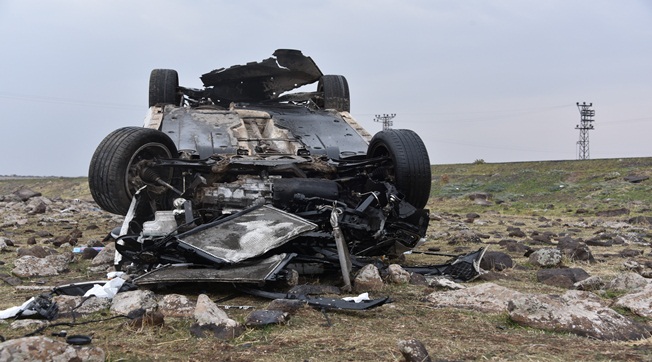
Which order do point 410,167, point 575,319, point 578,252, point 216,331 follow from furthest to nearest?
point 578,252 < point 410,167 < point 575,319 < point 216,331

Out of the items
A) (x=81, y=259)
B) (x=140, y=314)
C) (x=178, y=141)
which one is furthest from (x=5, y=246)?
(x=140, y=314)

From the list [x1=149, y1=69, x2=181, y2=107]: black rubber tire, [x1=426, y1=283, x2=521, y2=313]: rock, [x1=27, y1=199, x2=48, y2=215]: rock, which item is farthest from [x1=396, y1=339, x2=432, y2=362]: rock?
[x1=27, y1=199, x2=48, y2=215]: rock

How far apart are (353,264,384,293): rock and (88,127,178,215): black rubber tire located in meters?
2.50

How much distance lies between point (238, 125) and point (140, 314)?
4083mm

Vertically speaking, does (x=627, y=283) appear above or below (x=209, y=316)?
below

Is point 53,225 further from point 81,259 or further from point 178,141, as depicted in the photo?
point 178,141

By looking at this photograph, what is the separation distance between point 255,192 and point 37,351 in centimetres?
334

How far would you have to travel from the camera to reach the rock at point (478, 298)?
3.86 m

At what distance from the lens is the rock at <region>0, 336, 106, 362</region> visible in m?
2.32

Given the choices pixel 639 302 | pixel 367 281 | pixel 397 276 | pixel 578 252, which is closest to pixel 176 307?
pixel 367 281

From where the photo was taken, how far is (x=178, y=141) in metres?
6.62

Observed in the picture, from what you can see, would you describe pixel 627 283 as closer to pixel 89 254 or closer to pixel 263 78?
pixel 89 254

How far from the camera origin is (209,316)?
3260mm

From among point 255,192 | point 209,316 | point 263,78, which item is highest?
point 263,78
